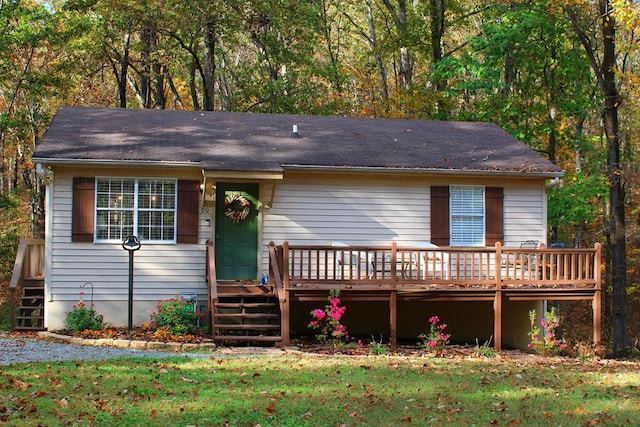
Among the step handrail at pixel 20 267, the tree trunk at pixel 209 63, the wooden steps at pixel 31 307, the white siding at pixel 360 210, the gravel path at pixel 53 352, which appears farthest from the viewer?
the tree trunk at pixel 209 63

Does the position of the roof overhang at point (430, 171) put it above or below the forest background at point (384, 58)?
below

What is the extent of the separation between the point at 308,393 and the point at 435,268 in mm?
6670

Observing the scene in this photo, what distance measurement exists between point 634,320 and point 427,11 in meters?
14.1

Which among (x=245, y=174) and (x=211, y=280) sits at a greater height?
(x=245, y=174)

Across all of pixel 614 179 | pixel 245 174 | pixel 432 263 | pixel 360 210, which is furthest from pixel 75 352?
pixel 614 179

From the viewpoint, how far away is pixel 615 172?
1733 cm

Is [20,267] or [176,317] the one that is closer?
[176,317]

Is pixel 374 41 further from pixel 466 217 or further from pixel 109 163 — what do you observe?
pixel 109 163

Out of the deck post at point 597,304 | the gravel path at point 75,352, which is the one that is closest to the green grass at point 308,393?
the gravel path at point 75,352

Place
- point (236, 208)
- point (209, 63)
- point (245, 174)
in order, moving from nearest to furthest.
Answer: point (245, 174), point (236, 208), point (209, 63)

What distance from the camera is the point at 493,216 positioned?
16266 millimetres

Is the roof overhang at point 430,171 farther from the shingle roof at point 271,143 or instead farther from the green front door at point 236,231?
the green front door at point 236,231

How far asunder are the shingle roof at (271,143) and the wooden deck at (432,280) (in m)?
2.19

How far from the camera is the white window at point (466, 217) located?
53.2ft
